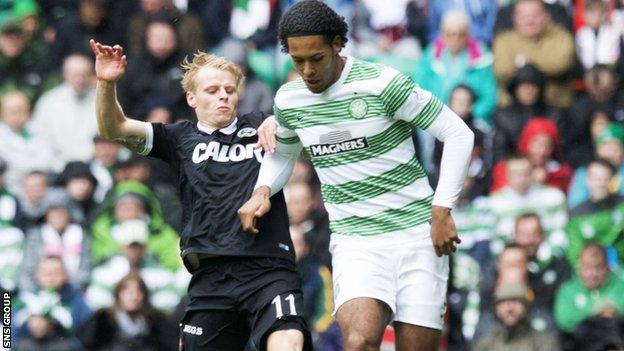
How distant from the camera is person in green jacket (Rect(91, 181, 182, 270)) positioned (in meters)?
12.2

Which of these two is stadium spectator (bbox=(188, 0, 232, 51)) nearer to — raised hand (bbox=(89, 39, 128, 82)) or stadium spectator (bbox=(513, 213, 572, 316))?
stadium spectator (bbox=(513, 213, 572, 316))

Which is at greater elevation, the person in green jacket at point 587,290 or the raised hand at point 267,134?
the raised hand at point 267,134

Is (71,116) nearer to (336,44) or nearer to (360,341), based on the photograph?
(336,44)

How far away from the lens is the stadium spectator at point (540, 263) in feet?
37.6

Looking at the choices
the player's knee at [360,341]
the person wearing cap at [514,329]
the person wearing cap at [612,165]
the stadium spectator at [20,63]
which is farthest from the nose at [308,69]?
the stadium spectator at [20,63]

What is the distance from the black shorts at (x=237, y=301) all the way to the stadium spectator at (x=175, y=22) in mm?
5246

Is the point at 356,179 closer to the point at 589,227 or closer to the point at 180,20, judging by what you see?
the point at 589,227

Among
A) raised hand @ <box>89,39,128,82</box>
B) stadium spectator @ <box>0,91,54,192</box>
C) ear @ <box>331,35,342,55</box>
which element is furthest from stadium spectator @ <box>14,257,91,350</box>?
ear @ <box>331,35,342,55</box>

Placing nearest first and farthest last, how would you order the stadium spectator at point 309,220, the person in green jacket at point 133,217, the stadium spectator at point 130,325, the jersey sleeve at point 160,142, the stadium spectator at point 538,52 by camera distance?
the jersey sleeve at point 160,142 → the stadium spectator at point 309,220 → the stadium spectator at point 130,325 → the person in green jacket at point 133,217 → the stadium spectator at point 538,52

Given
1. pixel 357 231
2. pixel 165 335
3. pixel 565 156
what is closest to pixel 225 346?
pixel 357 231

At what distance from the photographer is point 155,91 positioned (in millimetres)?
12891

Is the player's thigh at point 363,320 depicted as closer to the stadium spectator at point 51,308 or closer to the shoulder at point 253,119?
the shoulder at point 253,119

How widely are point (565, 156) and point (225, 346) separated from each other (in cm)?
497

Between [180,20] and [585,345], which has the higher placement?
[180,20]
